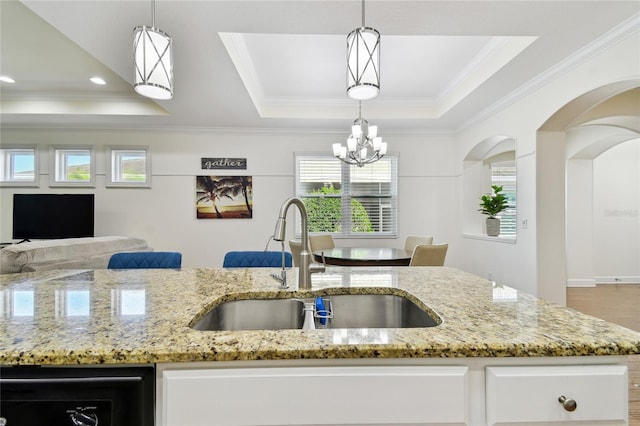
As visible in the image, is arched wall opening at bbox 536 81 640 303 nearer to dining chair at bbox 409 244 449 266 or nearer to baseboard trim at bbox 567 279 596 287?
baseboard trim at bbox 567 279 596 287

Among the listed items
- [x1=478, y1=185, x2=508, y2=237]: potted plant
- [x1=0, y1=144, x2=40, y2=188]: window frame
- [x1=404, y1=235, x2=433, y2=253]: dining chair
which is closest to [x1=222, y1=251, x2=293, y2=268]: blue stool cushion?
[x1=404, y1=235, x2=433, y2=253]: dining chair

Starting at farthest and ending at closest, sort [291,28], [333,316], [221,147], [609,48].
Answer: [221,147] → [609,48] → [291,28] → [333,316]

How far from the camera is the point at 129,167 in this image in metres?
4.97

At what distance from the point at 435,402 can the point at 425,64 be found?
3582mm

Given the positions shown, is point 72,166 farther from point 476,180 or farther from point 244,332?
point 476,180

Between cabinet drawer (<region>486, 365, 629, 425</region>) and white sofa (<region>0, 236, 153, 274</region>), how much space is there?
11.0 ft

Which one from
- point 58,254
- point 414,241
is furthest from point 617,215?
point 58,254

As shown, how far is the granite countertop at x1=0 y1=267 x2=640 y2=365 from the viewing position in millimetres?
685

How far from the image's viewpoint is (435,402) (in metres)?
0.70

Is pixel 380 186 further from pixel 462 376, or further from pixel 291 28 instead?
pixel 462 376

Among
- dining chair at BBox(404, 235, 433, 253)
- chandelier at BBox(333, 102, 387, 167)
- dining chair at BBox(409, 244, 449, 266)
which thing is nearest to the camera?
dining chair at BBox(409, 244, 449, 266)

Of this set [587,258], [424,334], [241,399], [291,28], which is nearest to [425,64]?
[291,28]

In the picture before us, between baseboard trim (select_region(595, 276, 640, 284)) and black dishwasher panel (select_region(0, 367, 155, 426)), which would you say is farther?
baseboard trim (select_region(595, 276, 640, 284))

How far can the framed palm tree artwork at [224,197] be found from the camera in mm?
4945
